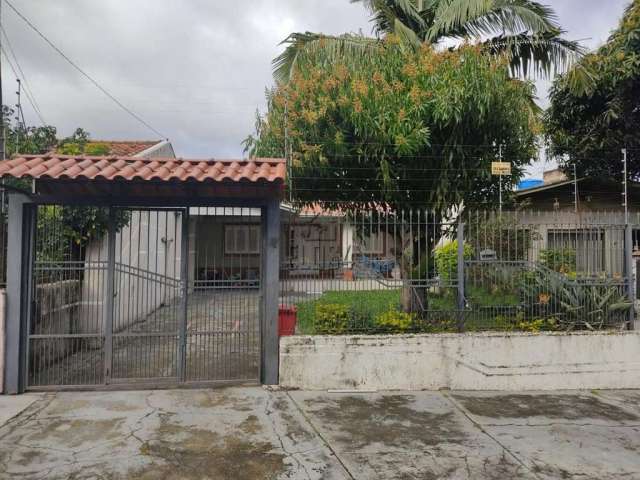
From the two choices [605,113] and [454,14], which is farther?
[605,113]

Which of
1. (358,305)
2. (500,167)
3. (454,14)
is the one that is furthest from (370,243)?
(454,14)

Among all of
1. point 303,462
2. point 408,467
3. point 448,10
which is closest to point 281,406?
point 303,462

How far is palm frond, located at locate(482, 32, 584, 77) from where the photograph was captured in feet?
25.5

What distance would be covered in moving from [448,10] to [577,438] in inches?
246

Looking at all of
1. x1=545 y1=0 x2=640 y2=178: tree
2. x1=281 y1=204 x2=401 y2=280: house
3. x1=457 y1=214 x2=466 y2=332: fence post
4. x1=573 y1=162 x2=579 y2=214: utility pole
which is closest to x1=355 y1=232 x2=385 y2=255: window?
x1=281 y1=204 x2=401 y2=280: house

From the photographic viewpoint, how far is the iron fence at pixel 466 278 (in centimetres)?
621

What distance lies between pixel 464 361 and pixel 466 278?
111 centimetres

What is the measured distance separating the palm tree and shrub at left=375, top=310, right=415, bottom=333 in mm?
3971

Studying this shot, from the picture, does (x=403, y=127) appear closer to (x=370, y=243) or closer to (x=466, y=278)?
(x=370, y=243)

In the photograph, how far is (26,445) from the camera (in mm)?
4223

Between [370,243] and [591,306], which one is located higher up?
[370,243]

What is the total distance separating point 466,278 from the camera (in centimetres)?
648

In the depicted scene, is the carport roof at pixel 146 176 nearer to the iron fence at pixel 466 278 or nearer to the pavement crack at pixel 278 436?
the iron fence at pixel 466 278

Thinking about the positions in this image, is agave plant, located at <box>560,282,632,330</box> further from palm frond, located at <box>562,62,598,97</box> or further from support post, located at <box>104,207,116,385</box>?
support post, located at <box>104,207,116,385</box>
